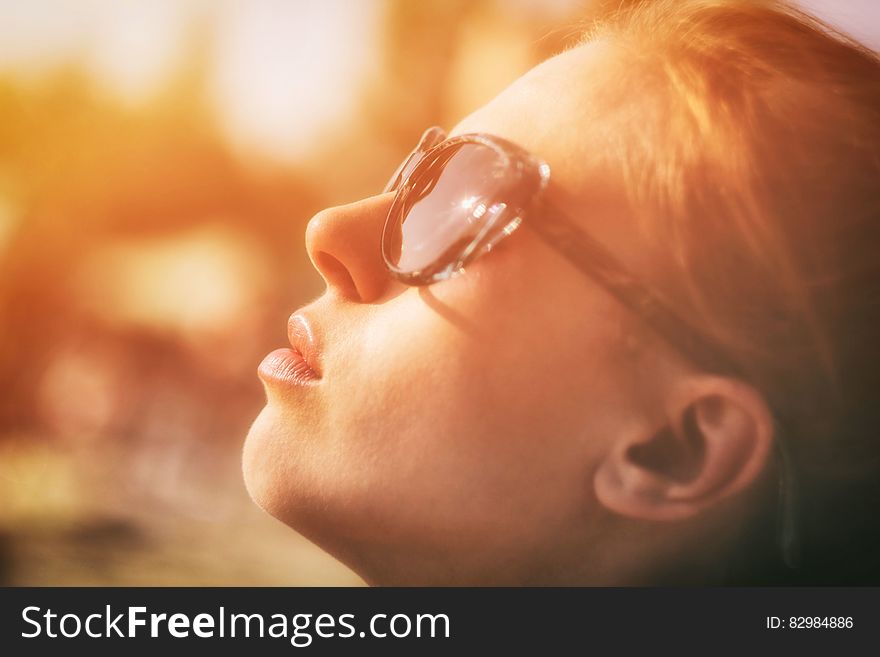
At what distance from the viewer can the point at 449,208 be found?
28.6 inches

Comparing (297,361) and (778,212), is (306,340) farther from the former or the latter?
(778,212)

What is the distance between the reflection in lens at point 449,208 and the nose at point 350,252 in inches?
1.3

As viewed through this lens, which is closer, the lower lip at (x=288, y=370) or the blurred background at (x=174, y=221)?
the lower lip at (x=288, y=370)

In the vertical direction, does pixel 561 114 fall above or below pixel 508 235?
above

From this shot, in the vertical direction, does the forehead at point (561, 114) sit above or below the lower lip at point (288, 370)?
above

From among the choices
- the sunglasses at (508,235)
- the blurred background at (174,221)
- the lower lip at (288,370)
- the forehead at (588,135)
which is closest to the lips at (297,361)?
the lower lip at (288,370)

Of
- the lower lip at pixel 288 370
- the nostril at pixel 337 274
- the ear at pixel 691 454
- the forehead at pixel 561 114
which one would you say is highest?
the forehead at pixel 561 114

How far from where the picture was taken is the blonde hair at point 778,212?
0.69m

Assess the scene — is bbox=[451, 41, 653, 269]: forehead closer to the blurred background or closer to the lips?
the lips

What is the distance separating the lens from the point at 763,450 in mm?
702

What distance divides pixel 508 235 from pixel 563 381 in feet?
0.47

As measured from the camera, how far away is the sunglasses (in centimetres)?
69

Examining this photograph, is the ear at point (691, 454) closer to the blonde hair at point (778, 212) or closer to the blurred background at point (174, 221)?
the blonde hair at point (778, 212)

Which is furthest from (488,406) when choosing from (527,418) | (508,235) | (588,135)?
(588,135)
